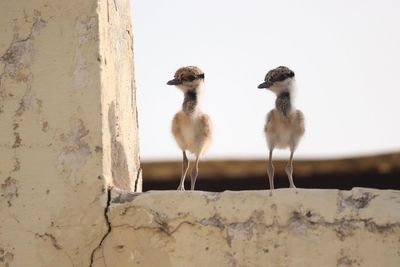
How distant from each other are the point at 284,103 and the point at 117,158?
131cm

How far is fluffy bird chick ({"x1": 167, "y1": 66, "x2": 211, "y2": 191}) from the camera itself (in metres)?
Answer: 5.90

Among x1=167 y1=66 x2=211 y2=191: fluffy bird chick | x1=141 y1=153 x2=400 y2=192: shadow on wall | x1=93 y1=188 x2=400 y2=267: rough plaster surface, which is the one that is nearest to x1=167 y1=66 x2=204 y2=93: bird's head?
x1=167 y1=66 x2=211 y2=191: fluffy bird chick

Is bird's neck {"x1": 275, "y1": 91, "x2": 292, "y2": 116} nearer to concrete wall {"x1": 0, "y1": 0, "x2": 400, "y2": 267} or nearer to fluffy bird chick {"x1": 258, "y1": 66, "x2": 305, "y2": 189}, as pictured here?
fluffy bird chick {"x1": 258, "y1": 66, "x2": 305, "y2": 189}

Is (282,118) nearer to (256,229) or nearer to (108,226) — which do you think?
(256,229)

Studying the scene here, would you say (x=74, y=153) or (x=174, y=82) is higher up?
(x=174, y=82)

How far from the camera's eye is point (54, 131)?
4.80m

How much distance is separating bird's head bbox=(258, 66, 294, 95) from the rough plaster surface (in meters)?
1.35

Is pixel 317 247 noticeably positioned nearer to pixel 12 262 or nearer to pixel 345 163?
pixel 12 262

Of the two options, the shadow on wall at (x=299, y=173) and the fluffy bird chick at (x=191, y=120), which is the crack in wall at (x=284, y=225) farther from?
the shadow on wall at (x=299, y=173)

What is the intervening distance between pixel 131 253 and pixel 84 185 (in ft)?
1.39

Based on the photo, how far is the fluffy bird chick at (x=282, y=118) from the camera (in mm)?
5762

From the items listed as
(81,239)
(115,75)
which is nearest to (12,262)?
(81,239)

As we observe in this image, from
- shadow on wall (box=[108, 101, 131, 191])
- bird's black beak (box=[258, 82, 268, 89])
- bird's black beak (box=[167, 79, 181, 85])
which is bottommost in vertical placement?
shadow on wall (box=[108, 101, 131, 191])

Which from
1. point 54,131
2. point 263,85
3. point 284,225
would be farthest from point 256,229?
point 263,85
